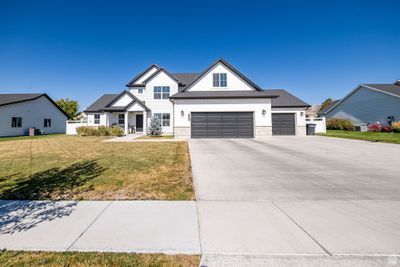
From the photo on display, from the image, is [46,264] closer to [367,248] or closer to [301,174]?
[367,248]

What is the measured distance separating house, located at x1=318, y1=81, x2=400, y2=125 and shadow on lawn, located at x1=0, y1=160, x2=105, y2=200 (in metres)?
34.0

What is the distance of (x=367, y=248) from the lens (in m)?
2.57

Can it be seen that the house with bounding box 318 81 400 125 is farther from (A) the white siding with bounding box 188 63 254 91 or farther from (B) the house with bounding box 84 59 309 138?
(A) the white siding with bounding box 188 63 254 91

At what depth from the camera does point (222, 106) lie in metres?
17.8

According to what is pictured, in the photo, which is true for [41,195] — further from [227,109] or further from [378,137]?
[378,137]

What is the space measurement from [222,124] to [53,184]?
14.3m

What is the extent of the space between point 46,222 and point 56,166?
4885mm

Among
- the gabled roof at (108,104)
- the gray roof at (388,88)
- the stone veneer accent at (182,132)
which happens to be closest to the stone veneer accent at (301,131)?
the stone veneer accent at (182,132)

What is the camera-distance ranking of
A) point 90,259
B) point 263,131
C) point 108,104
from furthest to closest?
1. point 108,104
2. point 263,131
3. point 90,259

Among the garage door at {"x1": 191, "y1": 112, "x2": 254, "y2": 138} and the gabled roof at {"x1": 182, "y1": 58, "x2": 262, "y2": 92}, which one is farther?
the gabled roof at {"x1": 182, "y1": 58, "x2": 262, "y2": 92}

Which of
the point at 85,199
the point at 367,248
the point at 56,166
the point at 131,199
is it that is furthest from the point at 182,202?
the point at 56,166

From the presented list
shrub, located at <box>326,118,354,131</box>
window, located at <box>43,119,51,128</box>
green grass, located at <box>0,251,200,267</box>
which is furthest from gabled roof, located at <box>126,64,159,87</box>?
shrub, located at <box>326,118,354,131</box>

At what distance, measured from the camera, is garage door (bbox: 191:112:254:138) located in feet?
58.2

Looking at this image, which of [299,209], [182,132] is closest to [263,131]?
[182,132]
